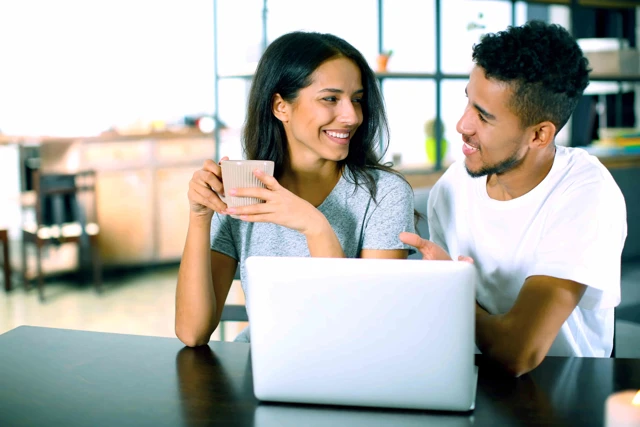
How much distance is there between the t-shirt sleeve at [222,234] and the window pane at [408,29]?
2.52 m

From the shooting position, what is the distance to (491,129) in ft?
4.52

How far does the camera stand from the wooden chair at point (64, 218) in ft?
14.3

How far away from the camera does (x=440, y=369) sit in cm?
83

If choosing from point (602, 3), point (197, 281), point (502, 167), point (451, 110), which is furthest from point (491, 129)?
point (602, 3)

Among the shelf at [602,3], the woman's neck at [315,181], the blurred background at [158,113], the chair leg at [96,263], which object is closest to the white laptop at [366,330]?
the woman's neck at [315,181]

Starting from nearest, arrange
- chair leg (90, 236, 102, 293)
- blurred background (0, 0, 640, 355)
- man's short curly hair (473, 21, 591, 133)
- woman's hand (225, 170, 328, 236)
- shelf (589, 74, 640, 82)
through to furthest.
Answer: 1. woman's hand (225, 170, 328, 236)
2. man's short curly hair (473, 21, 591, 133)
3. blurred background (0, 0, 640, 355)
4. shelf (589, 74, 640, 82)
5. chair leg (90, 236, 102, 293)

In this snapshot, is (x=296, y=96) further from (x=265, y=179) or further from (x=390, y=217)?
(x=265, y=179)

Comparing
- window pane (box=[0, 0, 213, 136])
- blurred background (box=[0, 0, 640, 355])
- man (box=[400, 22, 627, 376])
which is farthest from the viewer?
window pane (box=[0, 0, 213, 136])

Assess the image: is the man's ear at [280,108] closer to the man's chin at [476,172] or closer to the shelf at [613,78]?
the man's chin at [476,172]

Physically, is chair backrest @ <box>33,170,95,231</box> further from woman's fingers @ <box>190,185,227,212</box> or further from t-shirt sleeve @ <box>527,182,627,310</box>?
t-shirt sleeve @ <box>527,182,627,310</box>

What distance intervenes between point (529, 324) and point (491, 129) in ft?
1.43

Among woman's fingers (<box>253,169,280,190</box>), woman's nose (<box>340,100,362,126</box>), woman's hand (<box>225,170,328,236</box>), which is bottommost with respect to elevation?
woman's hand (<box>225,170,328,236</box>)

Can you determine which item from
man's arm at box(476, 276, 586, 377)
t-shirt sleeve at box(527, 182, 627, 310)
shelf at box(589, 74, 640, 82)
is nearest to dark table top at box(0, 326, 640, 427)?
man's arm at box(476, 276, 586, 377)

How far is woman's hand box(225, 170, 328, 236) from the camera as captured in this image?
1115mm
